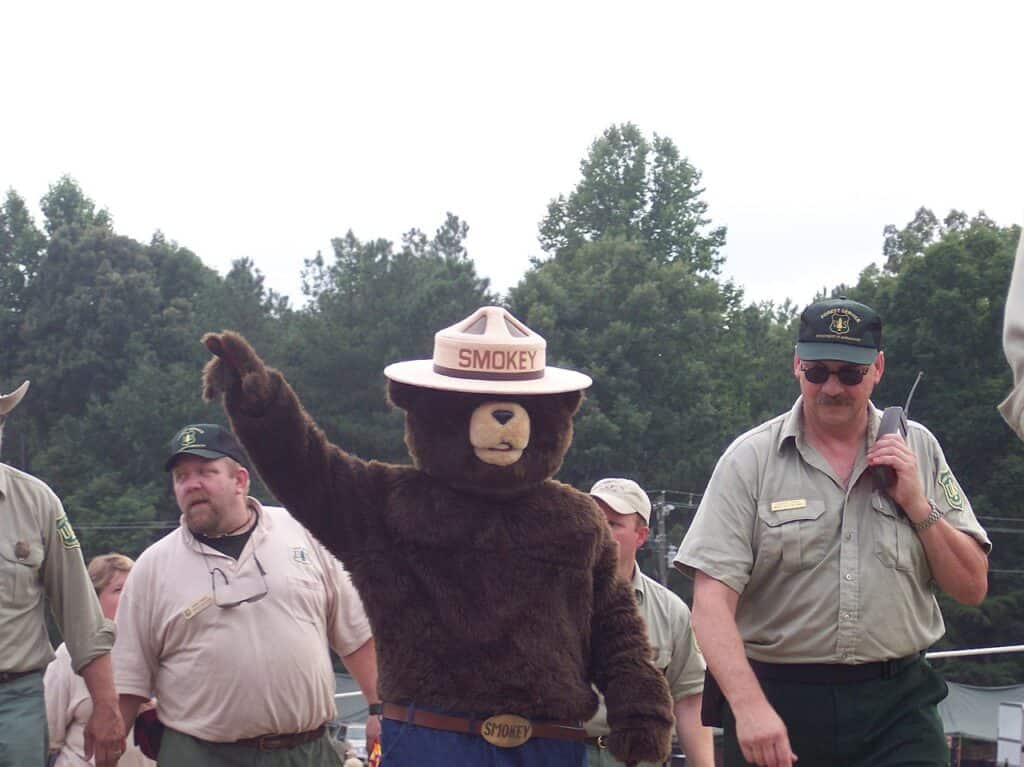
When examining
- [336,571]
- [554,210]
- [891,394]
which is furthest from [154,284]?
[336,571]

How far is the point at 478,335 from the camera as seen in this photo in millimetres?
5371

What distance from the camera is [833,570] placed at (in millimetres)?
5102

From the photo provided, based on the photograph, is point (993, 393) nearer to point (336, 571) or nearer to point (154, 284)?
point (154, 284)

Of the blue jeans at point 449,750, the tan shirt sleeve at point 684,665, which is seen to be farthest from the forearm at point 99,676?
the tan shirt sleeve at point 684,665

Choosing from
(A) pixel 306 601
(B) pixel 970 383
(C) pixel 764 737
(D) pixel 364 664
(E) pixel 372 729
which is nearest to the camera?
(C) pixel 764 737

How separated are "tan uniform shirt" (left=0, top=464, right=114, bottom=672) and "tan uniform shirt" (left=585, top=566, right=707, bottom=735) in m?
2.23

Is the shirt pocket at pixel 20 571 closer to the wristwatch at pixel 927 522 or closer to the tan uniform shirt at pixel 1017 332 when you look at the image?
the wristwatch at pixel 927 522

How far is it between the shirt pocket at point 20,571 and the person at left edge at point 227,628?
36 cm

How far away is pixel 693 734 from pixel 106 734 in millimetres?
2467

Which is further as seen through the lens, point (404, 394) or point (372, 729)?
point (372, 729)

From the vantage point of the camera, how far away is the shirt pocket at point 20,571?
6289 mm

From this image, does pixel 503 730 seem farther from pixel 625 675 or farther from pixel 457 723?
pixel 625 675

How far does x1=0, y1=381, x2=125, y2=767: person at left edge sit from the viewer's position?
6199mm

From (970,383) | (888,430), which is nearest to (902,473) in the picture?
(888,430)
